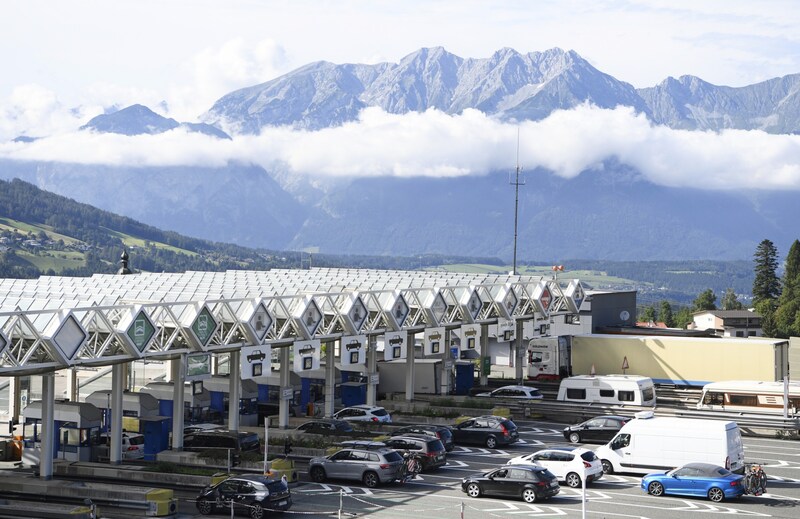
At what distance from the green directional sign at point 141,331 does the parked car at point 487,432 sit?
15138 millimetres

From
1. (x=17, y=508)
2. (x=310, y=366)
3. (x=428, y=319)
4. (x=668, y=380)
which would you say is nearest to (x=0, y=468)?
(x=17, y=508)

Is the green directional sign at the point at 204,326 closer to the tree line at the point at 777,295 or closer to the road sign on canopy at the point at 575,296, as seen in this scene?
the road sign on canopy at the point at 575,296

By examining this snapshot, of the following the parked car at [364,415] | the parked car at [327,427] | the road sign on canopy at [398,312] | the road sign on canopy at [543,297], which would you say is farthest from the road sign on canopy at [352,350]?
the road sign on canopy at [543,297]

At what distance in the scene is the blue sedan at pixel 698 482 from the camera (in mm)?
42344

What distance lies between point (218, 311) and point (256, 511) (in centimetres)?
1559

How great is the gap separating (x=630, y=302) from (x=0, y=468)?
5299 centimetres

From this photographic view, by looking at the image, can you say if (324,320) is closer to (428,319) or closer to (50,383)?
(428,319)

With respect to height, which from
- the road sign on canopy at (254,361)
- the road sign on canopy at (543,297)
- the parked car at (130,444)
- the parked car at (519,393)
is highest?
the road sign on canopy at (543,297)

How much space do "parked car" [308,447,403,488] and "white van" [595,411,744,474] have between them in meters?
8.70

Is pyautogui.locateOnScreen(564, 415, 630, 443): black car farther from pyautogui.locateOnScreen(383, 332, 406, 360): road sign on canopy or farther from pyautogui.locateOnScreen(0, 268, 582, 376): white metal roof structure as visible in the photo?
pyautogui.locateOnScreen(383, 332, 406, 360): road sign on canopy

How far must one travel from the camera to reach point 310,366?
59.2 meters

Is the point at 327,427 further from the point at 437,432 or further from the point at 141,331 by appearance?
the point at 141,331

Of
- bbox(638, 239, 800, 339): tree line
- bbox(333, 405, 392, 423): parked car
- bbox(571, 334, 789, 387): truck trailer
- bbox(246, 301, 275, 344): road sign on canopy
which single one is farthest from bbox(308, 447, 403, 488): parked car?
bbox(638, 239, 800, 339): tree line

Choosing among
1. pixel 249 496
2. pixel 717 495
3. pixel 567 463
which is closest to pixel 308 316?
pixel 567 463
